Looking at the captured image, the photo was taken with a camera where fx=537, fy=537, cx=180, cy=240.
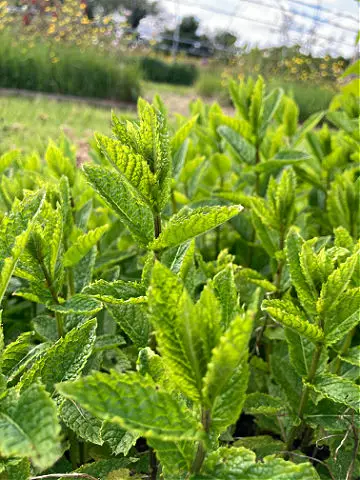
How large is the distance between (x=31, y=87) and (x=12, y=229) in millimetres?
12849

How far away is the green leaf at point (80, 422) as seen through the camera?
1.01 m

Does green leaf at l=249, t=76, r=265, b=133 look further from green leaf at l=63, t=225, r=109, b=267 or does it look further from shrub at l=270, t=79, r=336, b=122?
shrub at l=270, t=79, r=336, b=122

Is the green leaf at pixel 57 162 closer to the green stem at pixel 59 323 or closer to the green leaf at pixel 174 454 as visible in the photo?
the green stem at pixel 59 323

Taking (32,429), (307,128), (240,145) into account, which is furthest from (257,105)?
(32,429)

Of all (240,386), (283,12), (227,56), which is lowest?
(227,56)

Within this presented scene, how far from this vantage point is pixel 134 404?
0.70 metres

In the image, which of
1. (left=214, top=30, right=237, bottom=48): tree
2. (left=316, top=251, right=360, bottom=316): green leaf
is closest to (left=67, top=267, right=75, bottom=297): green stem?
(left=316, top=251, right=360, bottom=316): green leaf

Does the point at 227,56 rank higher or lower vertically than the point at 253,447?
lower

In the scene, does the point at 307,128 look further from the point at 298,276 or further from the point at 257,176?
the point at 298,276

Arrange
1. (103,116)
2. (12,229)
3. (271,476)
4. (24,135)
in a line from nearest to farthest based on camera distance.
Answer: (271,476) < (12,229) < (24,135) < (103,116)

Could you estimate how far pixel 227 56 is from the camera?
23.3 meters

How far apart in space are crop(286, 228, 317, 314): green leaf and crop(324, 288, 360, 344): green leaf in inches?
1.7

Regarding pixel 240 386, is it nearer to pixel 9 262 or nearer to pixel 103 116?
pixel 9 262

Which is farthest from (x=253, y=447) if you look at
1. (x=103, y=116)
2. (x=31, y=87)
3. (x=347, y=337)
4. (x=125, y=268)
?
(x=31, y=87)
